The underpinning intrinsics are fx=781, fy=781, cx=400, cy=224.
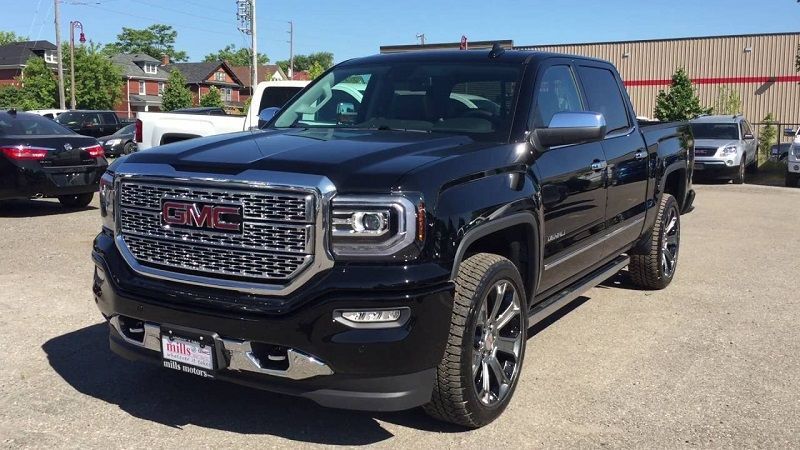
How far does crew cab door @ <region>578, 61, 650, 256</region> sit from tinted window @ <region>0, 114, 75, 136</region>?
8.45 metres

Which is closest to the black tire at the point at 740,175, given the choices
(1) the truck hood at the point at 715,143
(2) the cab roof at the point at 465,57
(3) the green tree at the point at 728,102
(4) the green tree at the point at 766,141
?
(1) the truck hood at the point at 715,143

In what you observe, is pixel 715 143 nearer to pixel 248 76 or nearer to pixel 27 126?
pixel 27 126

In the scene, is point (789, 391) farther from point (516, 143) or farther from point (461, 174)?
point (461, 174)

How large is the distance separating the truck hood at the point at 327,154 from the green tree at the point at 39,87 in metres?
60.4

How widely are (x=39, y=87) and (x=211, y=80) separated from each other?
24.0m

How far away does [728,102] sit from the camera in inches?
1337

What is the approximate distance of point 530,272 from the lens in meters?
4.41

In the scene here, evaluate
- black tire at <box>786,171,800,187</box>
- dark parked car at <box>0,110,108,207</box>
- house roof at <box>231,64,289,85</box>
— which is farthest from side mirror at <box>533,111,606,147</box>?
house roof at <box>231,64,289,85</box>

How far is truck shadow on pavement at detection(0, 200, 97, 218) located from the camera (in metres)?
11.6

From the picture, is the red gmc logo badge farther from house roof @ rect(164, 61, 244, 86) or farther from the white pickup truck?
house roof @ rect(164, 61, 244, 86)

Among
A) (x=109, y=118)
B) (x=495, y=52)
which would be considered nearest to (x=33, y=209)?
(x=495, y=52)

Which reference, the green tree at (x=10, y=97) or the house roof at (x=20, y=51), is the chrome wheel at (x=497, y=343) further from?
the house roof at (x=20, y=51)

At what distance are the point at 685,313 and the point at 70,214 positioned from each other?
29.2 ft

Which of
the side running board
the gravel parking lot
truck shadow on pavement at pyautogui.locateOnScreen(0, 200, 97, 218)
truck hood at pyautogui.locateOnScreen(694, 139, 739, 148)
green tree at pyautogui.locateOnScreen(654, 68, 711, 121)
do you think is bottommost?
the gravel parking lot
